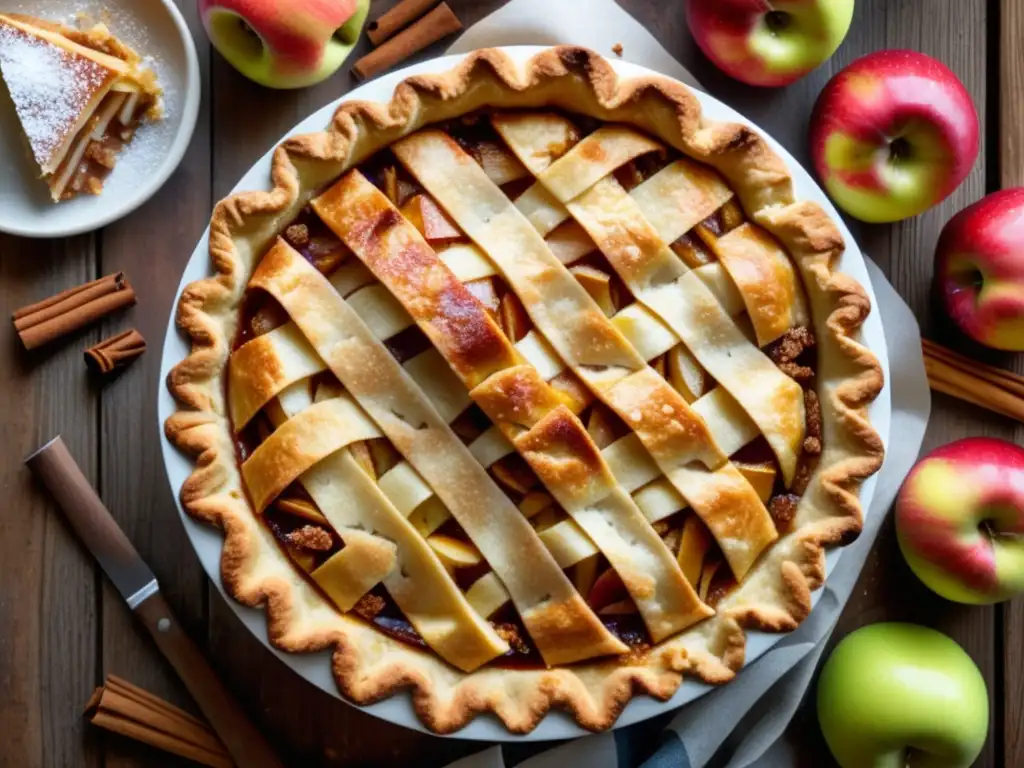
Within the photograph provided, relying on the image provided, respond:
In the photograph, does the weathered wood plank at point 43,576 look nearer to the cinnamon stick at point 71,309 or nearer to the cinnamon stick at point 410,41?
the cinnamon stick at point 71,309

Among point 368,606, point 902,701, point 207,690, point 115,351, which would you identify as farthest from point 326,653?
point 902,701

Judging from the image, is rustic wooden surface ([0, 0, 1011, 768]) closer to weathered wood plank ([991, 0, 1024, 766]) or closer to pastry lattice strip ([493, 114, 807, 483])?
weathered wood plank ([991, 0, 1024, 766])

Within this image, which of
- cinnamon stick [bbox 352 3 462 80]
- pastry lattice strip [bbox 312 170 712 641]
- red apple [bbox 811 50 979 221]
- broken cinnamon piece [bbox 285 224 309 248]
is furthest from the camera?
cinnamon stick [bbox 352 3 462 80]

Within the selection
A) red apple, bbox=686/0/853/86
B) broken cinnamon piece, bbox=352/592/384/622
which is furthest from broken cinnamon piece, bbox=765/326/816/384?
broken cinnamon piece, bbox=352/592/384/622

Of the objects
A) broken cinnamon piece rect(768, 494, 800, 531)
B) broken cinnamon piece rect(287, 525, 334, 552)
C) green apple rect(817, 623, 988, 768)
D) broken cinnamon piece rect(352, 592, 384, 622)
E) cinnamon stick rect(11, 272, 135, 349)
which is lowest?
green apple rect(817, 623, 988, 768)

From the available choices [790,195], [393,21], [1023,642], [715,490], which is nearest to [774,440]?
[715,490]

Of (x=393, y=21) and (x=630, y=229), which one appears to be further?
(x=393, y=21)

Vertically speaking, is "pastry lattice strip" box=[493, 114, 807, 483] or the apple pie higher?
the apple pie

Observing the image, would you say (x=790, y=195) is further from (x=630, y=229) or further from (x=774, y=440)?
(x=774, y=440)
